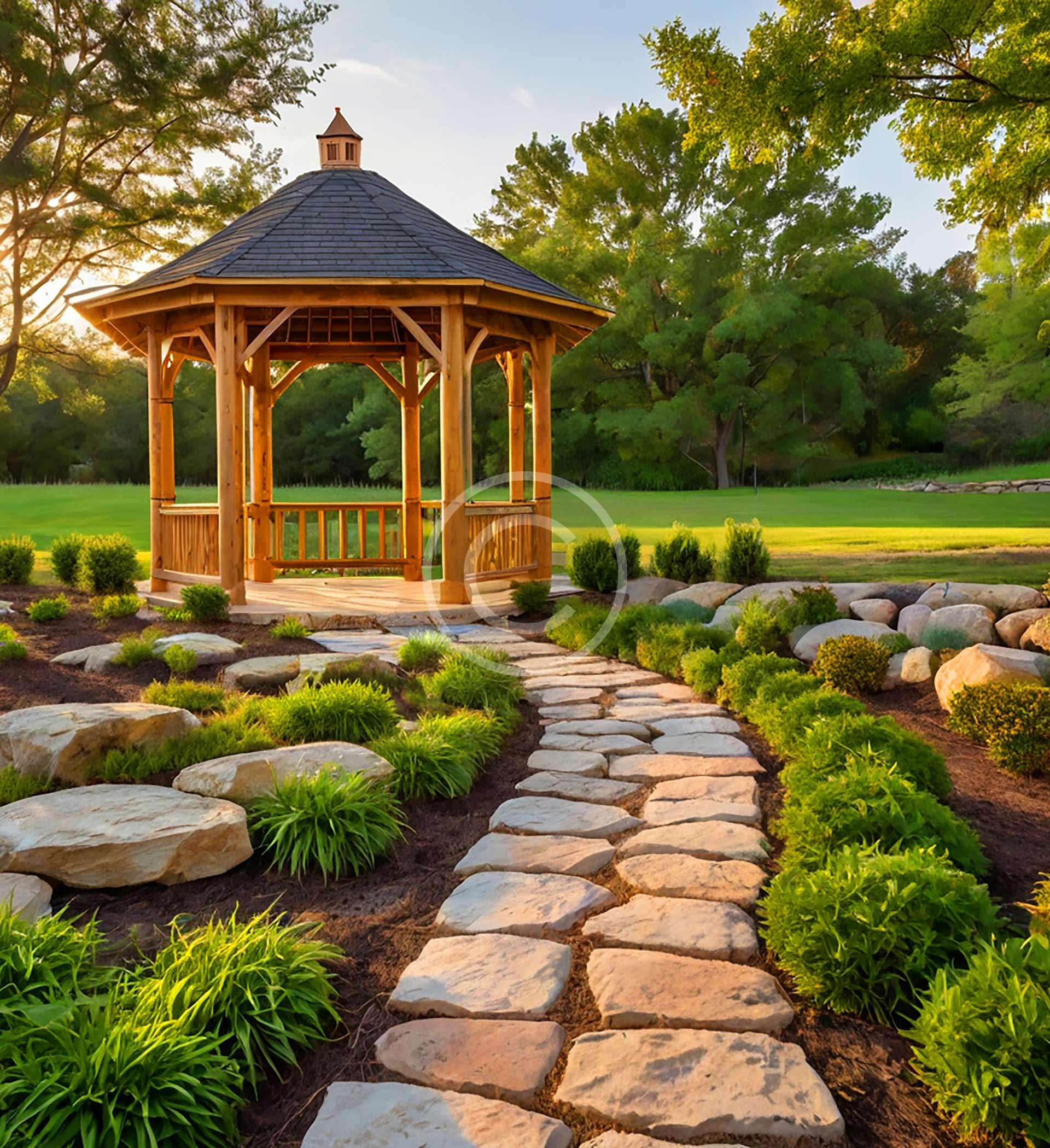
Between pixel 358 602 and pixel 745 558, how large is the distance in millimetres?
3976

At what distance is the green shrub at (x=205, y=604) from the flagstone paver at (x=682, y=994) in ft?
21.3

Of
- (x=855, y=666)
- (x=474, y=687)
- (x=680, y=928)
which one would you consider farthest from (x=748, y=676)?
(x=680, y=928)

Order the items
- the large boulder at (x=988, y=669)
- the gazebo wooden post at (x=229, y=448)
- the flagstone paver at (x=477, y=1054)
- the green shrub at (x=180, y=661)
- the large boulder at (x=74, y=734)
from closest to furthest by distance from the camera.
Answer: the flagstone paver at (x=477, y=1054) < the large boulder at (x=74, y=734) < the large boulder at (x=988, y=669) < the green shrub at (x=180, y=661) < the gazebo wooden post at (x=229, y=448)

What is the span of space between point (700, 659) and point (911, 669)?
1.35 metres

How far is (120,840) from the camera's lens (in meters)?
3.05

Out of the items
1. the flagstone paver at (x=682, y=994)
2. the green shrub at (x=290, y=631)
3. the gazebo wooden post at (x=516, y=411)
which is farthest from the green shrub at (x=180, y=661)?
the gazebo wooden post at (x=516, y=411)

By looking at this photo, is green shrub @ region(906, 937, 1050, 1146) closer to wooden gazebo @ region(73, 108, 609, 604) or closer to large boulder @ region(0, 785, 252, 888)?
large boulder @ region(0, 785, 252, 888)

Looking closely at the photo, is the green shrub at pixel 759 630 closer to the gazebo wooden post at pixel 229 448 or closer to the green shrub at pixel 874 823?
the green shrub at pixel 874 823

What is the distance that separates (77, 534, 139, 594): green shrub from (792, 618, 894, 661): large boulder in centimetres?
711

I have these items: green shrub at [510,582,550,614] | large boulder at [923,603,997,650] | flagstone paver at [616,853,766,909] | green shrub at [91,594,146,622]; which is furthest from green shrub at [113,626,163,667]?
large boulder at [923,603,997,650]

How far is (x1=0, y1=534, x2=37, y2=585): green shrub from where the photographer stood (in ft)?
34.0

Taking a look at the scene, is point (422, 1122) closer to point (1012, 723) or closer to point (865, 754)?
point (865, 754)

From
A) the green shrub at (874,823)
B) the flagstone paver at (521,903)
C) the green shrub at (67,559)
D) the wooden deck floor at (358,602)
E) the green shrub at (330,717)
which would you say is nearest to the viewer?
the flagstone paver at (521,903)

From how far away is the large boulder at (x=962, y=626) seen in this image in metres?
6.08
